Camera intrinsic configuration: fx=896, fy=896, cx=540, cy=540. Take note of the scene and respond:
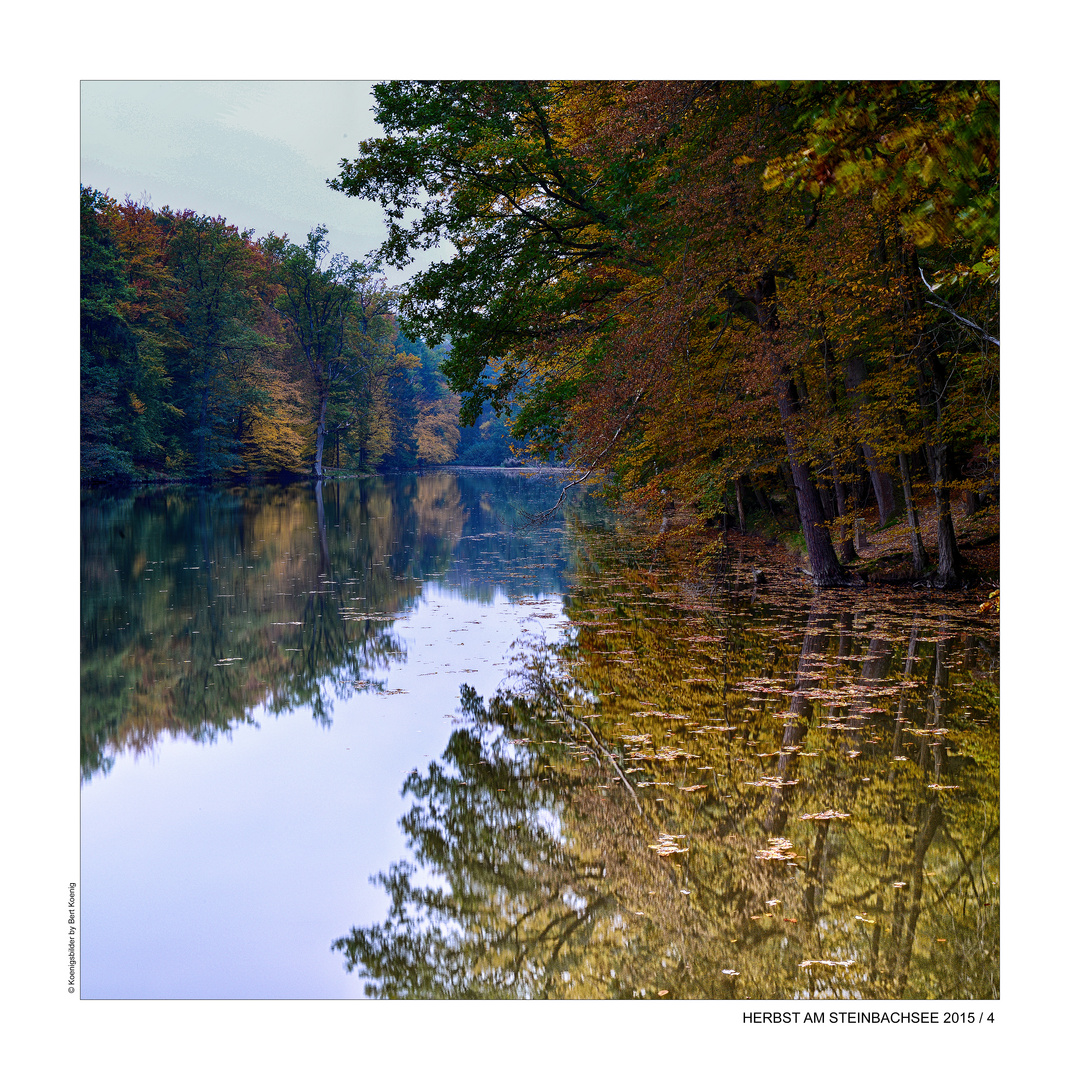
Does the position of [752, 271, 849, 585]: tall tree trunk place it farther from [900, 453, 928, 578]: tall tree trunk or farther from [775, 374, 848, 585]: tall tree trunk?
[900, 453, 928, 578]: tall tree trunk

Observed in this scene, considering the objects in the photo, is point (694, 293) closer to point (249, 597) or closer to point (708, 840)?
point (249, 597)

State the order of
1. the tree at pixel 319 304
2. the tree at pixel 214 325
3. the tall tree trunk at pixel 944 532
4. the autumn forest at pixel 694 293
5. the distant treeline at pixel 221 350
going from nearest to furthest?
the autumn forest at pixel 694 293 → the tall tree trunk at pixel 944 532 → the distant treeline at pixel 221 350 → the tree at pixel 214 325 → the tree at pixel 319 304

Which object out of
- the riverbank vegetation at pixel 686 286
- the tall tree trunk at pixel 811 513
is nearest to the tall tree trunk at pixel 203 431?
the riverbank vegetation at pixel 686 286

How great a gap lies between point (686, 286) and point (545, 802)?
7.98 meters

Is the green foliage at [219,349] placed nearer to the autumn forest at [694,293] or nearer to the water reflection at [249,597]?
the water reflection at [249,597]

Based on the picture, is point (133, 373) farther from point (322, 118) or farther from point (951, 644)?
point (951, 644)

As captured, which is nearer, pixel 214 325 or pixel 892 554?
pixel 892 554

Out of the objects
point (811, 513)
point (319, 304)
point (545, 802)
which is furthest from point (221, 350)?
point (545, 802)

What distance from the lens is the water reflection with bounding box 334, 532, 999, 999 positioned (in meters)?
4.17

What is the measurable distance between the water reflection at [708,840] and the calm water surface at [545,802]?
20 mm

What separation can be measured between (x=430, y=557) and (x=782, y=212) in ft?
36.8

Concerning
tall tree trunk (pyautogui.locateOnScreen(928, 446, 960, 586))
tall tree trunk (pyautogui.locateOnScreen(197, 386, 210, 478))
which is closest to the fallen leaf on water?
tall tree trunk (pyautogui.locateOnScreen(928, 446, 960, 586))

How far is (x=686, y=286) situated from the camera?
11.8 m

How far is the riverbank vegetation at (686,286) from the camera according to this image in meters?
11.2
